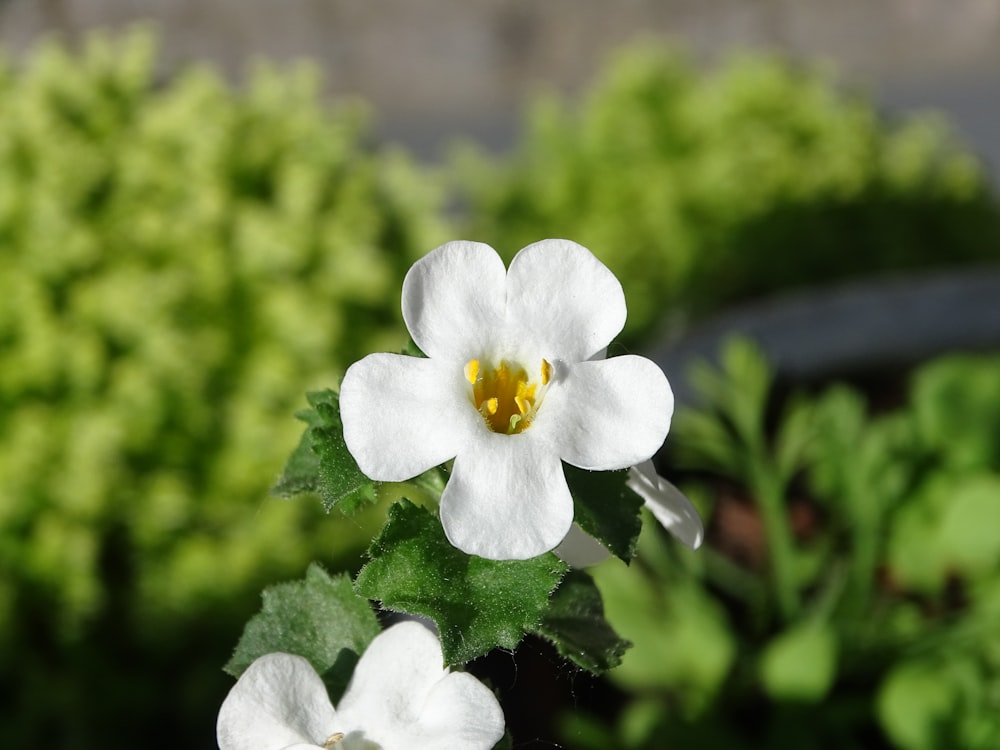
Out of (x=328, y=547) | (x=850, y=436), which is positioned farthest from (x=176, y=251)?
(x=850, y=436)

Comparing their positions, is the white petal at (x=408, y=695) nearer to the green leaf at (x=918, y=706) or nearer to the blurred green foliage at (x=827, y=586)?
the blurred green foliage at (x=827, y=586)

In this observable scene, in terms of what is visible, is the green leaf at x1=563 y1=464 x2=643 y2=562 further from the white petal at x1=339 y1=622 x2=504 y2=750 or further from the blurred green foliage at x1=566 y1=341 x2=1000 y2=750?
the blurred green foliage at x1=566 y1=341 x2=1000 y2=750

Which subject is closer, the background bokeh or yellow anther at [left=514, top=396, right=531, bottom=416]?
yellow anther at [left=514, top=396, right=531, bottom=416]

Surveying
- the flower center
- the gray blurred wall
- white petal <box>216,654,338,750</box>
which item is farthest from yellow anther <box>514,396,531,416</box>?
the gray blurred wall

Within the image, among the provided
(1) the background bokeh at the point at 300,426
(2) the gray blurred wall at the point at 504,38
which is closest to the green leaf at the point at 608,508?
(1) the background bokeh at the point at 300,426

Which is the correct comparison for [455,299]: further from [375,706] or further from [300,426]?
[300,426]

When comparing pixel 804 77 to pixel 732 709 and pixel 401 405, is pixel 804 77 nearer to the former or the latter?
pixel 732 709
